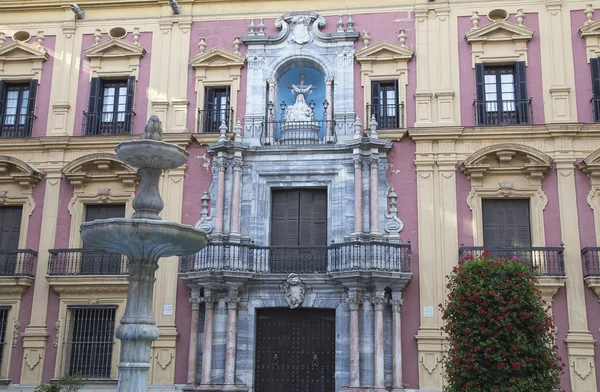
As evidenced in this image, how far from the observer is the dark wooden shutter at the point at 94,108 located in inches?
729

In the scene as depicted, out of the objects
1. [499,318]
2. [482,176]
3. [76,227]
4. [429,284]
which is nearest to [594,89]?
[482,176]

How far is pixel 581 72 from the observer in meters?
17.3

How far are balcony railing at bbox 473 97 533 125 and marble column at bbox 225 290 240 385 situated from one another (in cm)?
705

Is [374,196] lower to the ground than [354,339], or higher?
higher

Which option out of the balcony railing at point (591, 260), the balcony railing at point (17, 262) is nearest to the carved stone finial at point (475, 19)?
the balcony railing at point (591, 260)

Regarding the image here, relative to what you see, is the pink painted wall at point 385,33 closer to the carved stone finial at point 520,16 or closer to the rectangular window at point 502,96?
the rectangular window at point 502,96

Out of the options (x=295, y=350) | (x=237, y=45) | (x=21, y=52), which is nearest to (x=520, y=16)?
(x=237, y=45)

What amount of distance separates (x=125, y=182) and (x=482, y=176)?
8561 mm

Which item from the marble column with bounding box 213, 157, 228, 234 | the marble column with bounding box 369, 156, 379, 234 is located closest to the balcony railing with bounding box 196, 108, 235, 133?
the marble column with bounding box 213, 157, 228, 234

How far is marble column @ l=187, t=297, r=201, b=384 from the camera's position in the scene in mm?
16219

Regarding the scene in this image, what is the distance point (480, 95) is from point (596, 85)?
2.67 meters

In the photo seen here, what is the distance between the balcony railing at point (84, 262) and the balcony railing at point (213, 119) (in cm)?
375

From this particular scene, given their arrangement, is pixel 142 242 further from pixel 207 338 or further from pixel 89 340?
pixel 89 340

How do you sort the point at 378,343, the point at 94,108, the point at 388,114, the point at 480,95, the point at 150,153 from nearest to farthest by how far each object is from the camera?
1. the point at 150,153
2. the point at 378,343
3. the point at 480,95
4. the point at 388,114
5. the point at 94,108
